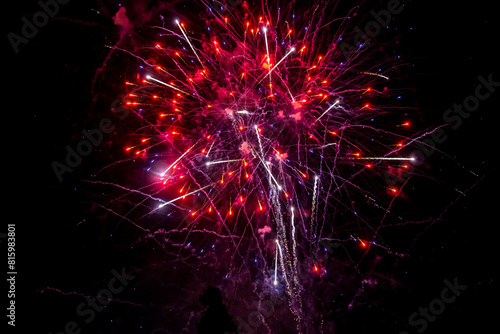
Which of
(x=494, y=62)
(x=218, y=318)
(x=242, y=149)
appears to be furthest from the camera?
(x=242, y=149)

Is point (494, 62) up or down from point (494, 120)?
up

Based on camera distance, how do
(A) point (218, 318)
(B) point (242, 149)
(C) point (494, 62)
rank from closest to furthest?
(A) point (218, 318) < (C) point (494, 62) < (B) point (242, 149)

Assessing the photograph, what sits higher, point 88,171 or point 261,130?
point 88,171

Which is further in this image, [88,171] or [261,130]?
[88,171]

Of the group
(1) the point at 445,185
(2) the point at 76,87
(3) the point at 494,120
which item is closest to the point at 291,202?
(1) the point at 445,185

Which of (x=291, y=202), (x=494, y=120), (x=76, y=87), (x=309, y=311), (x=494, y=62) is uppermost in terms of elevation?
(x=76, y=87)

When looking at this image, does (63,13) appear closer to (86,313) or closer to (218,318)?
(86,313)

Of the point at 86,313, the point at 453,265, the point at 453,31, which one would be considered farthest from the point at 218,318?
the point at 453,31

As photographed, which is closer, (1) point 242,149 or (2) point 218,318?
(2) point 218,318
